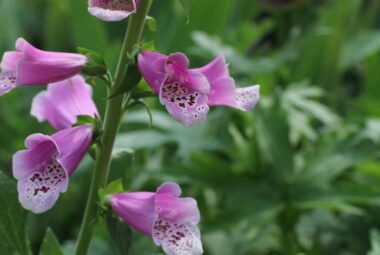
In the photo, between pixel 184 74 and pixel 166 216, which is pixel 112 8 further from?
pixel 166 216

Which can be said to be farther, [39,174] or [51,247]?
[51,247]

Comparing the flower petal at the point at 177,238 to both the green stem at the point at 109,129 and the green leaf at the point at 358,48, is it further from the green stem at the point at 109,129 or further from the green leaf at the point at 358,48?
the green leaf at the point at 358,48

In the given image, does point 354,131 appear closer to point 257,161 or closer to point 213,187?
point 257,161

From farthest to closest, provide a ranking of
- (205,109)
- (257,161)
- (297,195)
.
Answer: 1. (257,161)
2. (297,195)
3. (205,109)

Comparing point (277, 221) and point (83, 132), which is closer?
point (83, 132)

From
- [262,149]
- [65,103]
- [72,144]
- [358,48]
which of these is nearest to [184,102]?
[72,144]

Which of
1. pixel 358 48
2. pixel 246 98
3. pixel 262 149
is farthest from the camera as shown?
pixel 358 48

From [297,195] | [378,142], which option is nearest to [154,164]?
[297,195]

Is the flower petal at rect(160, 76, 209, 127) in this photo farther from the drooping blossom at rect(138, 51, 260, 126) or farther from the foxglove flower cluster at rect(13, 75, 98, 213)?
the foxglove flower cluster at rect(13, 75, 98, 213)
